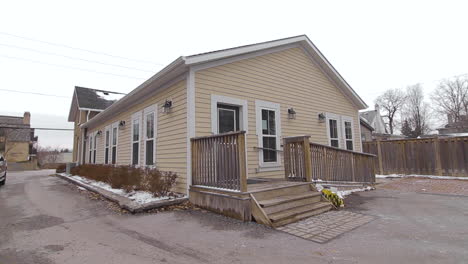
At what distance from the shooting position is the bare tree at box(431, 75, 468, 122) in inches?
1226

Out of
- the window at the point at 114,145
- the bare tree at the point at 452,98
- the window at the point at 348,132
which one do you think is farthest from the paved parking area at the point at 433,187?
the bare tree at the point at 452,98

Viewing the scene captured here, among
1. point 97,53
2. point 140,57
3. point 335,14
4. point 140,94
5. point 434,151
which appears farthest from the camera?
point 140,57

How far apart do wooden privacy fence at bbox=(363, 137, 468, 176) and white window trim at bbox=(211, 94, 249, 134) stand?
27.4 feet

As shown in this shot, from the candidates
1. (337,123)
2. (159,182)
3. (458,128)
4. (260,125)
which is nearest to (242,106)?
(260,125)

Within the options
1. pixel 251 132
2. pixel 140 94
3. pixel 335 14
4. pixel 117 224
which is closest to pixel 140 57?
pixel 140 94

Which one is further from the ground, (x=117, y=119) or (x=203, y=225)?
(x=117, y=119)

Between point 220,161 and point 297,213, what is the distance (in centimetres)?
180

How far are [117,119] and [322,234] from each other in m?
10.4

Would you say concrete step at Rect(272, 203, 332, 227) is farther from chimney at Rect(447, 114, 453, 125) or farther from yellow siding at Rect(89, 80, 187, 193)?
chimney at Rect(447, 114, 453, 125)

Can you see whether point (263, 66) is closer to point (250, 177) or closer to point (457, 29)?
point (250, 177)

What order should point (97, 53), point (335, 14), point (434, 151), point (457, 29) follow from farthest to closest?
point (97, 53)
point (457, 29)
point (335, 14)
point (434, 151)

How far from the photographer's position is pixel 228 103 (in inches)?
267

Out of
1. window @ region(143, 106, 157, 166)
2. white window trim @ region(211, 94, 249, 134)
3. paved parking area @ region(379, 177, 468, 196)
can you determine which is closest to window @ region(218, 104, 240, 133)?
white window trim @ region(211, 94, 249, 134)

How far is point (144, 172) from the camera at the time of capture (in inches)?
260
